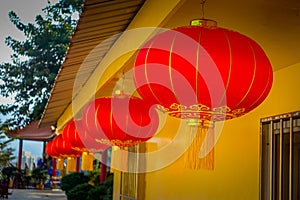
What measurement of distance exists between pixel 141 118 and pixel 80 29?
990 mm

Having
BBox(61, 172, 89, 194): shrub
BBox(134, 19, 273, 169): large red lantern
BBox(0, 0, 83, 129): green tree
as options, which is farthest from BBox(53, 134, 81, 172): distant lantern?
BBox(0, 0, 83, 129): green tree

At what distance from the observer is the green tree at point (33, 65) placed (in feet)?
85.3

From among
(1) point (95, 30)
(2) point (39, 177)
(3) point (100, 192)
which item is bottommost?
(2) point (39, 177)

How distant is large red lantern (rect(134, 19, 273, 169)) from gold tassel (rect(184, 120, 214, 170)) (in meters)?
0.19

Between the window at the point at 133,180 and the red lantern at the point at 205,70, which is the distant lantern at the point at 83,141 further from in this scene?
the red lantern at the point at 205,70

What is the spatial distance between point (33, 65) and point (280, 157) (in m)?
23.1

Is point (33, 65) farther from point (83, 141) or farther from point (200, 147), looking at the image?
point (200, 147)

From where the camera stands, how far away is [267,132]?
14.6 feet

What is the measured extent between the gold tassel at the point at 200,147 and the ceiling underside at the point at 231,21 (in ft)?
2.67

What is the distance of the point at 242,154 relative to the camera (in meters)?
4.80

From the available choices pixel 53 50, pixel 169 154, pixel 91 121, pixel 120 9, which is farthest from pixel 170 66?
pixel 53 50

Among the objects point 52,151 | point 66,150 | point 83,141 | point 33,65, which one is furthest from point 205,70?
point 33,65

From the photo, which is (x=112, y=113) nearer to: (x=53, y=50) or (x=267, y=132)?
(x=267, y=132)

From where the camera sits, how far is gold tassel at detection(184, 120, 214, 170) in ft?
9.40
